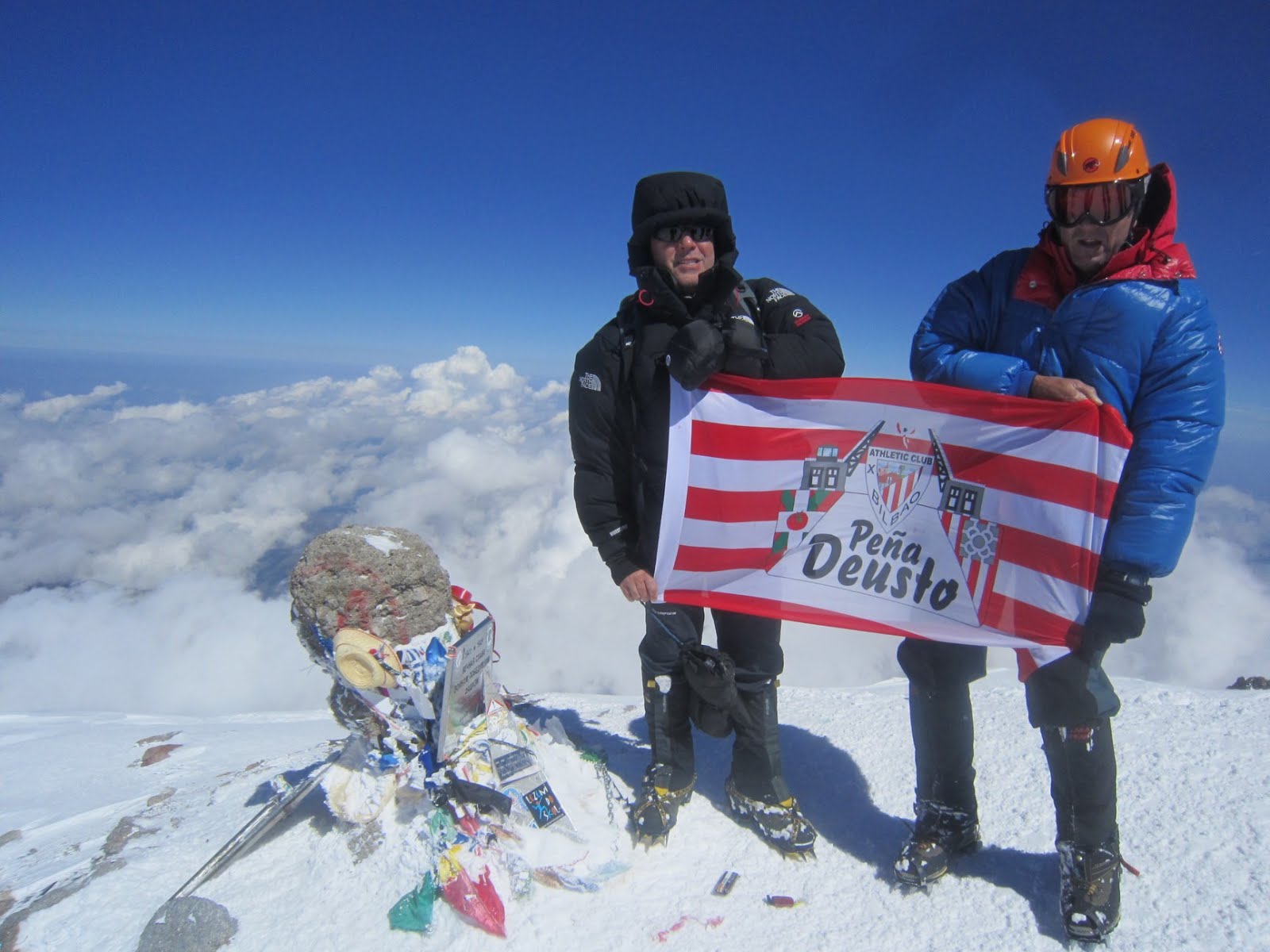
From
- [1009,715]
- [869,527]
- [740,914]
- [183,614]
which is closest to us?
[740,914]

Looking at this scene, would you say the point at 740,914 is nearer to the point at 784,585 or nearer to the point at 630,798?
the point at 630,798

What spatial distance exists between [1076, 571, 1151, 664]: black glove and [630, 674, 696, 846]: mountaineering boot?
6.43ft

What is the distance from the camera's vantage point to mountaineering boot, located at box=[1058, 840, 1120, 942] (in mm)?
2486

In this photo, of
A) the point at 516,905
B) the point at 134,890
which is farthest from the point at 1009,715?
the point at 134,890

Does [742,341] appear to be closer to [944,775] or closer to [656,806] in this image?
[944,775]

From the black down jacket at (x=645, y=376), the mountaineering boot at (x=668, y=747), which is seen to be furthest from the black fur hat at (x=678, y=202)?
the mountaineering boot at (x=668, y=747)

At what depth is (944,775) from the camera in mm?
3018

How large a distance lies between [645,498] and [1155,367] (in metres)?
2.21

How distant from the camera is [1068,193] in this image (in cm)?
230

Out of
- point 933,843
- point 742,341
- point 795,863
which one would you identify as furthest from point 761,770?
point 742,341

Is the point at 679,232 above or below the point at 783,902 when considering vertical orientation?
above

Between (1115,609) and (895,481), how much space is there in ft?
3.22

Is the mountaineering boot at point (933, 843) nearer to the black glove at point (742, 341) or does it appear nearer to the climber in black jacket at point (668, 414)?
the climber in black jacket at point (668, 414)

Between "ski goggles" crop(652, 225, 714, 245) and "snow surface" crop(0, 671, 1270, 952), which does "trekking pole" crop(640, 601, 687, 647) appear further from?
"ski goggles" crop(652, 225, 714, 245)
